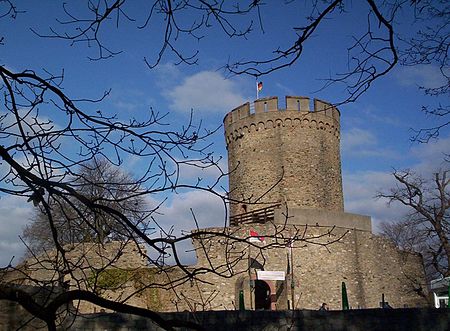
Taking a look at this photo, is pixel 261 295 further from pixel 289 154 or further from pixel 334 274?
pixel 289 154

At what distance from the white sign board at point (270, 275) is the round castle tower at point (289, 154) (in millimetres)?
4410

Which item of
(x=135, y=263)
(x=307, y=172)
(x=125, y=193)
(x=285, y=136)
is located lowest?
(x=125, y=193)

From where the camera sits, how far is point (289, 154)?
69.1 feet

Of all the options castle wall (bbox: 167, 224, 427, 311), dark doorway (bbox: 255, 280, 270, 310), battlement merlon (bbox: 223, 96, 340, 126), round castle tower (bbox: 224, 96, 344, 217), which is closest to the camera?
castle wall (bbox: 167, 224, 427, 311)

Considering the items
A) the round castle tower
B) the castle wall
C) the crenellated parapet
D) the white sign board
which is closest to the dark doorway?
the castle wall

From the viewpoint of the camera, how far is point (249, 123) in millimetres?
22031

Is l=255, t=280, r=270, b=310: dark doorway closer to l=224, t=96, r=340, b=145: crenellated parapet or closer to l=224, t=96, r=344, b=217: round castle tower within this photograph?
l=224, t=96, r=344, b=217: round castle tower

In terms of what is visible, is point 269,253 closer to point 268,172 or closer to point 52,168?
point 268,172

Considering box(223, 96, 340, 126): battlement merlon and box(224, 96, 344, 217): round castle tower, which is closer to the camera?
box(224, 96, 344, 217): round castle tower

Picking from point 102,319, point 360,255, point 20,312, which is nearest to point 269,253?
point 360,255

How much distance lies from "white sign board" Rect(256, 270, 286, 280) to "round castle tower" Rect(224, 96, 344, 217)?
4410mm

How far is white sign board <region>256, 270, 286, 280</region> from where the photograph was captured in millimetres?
15461

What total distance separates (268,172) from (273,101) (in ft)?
9.86

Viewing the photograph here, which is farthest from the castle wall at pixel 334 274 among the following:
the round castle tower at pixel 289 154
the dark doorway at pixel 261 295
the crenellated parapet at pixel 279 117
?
the crenellated parapet at pixel 279 117
